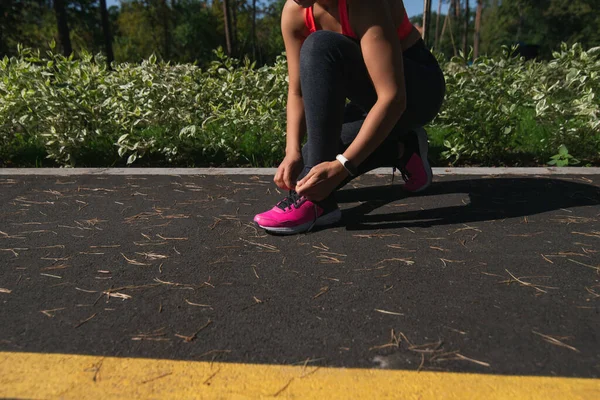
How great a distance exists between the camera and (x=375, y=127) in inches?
88.4

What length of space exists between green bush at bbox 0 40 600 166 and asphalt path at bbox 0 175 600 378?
0.89 meters

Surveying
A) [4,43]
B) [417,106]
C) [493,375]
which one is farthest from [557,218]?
[4,43]

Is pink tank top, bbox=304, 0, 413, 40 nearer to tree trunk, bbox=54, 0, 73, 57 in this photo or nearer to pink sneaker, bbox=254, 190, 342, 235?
pink sneaker, bbox=254, 190, 342, 235

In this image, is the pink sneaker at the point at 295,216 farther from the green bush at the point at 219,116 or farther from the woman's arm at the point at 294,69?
the green bush at the point at 219,116

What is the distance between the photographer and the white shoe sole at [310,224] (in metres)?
2.39

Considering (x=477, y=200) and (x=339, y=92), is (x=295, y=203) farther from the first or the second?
(x=477, y=200)

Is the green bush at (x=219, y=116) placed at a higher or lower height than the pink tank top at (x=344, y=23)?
lower

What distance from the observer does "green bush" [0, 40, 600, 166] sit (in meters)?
3.87

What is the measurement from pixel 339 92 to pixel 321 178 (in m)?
0.43

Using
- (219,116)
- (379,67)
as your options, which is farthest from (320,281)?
(219,116)

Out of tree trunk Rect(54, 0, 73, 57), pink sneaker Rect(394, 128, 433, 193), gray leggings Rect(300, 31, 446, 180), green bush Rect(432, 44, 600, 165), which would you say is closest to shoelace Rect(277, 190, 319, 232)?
gray leggings Rect(300, 31, 446, 180)

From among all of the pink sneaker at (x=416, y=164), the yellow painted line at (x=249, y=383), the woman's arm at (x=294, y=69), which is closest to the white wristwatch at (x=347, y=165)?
the woman's arm at (x=294, y=69)

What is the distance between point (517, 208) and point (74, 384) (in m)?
2.26

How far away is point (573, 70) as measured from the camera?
3877 mm
